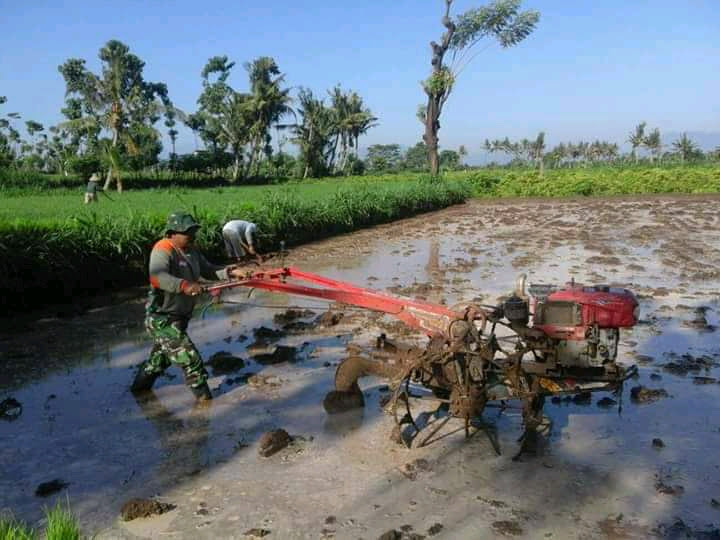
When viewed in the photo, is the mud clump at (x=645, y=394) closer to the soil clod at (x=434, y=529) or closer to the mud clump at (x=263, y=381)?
the soil clod at (x=434, y=529)

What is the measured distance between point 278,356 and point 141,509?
9.59ft

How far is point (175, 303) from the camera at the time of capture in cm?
499

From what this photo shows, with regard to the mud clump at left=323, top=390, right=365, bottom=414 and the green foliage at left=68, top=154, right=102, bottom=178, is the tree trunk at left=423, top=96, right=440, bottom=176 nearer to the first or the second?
the green foliage at left=68, top=154, right=102, bottom=178

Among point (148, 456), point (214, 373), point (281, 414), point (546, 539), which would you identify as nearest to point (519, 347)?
point (546, 539)

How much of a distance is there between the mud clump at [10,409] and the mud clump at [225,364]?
168cm

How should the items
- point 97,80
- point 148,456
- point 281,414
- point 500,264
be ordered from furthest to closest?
point 97,80 → point 500,264 → point 281,414 → point 148,456

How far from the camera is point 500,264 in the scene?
1217 centimetres

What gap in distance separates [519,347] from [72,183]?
33.4 meters

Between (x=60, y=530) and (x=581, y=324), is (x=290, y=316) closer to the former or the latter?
(x=581, y=324)

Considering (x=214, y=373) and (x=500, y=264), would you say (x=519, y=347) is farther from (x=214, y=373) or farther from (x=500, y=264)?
(x=500, y=264)

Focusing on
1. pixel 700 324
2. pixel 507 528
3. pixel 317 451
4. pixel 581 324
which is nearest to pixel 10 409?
pixel 317 451

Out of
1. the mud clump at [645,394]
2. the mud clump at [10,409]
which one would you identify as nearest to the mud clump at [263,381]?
the mud clump at [10,409]

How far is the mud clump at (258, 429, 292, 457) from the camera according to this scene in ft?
13.8

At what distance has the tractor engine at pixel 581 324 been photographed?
411cm
